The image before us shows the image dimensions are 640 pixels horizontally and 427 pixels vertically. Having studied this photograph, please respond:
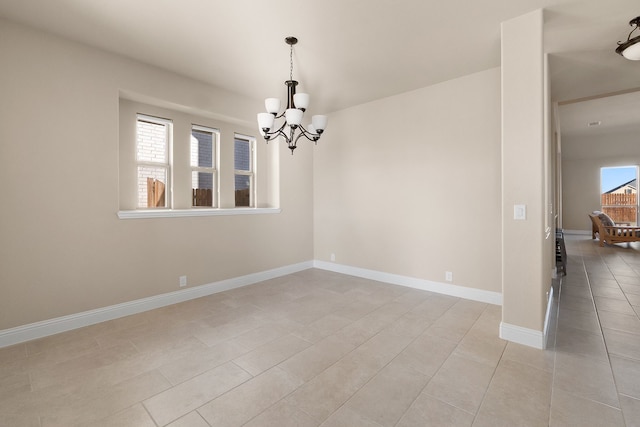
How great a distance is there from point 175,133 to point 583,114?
7699 millimetres

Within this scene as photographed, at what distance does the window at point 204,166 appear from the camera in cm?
421

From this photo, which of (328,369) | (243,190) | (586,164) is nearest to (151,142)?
(243,190)

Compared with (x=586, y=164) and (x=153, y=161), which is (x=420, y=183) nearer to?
(x=153, y=161)

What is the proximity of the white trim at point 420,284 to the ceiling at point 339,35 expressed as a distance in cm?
267

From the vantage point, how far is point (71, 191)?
2.91 metres

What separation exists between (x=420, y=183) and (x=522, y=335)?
2.18 m

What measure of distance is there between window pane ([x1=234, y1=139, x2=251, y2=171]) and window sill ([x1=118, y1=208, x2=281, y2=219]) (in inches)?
30.6

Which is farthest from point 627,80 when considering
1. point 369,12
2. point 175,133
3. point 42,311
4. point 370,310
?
point 42,311

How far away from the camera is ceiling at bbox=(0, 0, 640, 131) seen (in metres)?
2.40

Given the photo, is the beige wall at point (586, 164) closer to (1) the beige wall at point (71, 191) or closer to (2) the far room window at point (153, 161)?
(2) the far room window at point (153, 161)

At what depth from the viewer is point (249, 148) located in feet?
16.3

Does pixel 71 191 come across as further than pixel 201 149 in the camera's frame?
No

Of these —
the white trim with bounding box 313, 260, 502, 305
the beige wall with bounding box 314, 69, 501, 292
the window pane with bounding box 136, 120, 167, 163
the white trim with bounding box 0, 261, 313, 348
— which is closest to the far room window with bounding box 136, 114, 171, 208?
the window pane with bounding box 136, 120, 167, 163

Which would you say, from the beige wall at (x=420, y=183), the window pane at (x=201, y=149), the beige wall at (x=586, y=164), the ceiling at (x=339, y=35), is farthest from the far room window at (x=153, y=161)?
the beige wall at (x=586, y=164)
